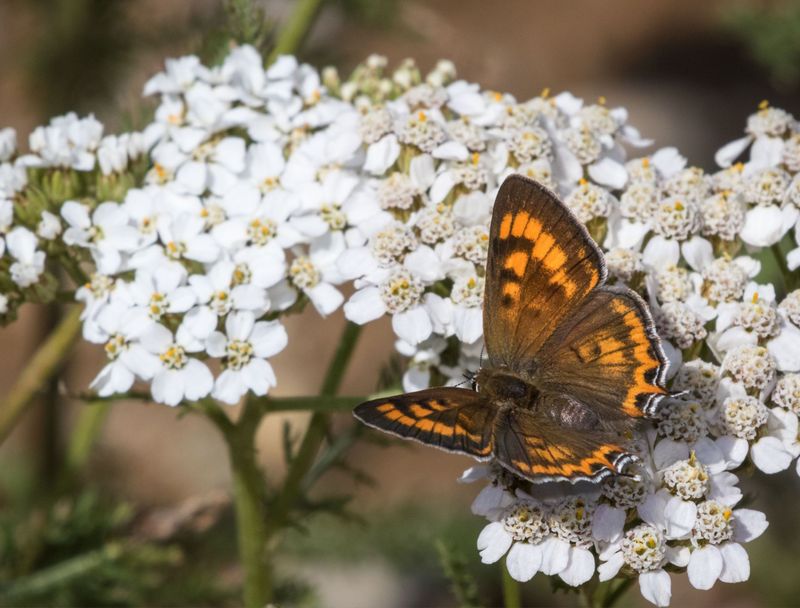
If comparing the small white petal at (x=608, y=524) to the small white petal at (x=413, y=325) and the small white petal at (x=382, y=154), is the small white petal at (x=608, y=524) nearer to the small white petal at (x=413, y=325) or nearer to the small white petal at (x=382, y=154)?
the small white petal at (x=413, y=325)

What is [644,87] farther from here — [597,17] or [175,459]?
[175,459]

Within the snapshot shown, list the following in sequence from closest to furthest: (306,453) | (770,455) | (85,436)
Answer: (770,455), (306,453), (85,436)

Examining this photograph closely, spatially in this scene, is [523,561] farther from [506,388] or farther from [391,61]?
[391,61]

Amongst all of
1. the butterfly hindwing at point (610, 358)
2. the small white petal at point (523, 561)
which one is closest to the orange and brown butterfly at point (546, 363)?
the butterfly hindwing at point (610, 358)

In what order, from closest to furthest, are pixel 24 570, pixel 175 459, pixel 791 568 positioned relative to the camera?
pixel 24 570 < pixel 791 568 < pixel 175 459

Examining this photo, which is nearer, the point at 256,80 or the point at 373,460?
the point at 256,80

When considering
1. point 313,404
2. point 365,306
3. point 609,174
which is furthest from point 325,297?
point 609,174

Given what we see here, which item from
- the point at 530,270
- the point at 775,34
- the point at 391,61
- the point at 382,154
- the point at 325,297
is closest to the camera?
the point at 530,270

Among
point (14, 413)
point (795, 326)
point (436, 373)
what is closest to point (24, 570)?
point (14, 413)
